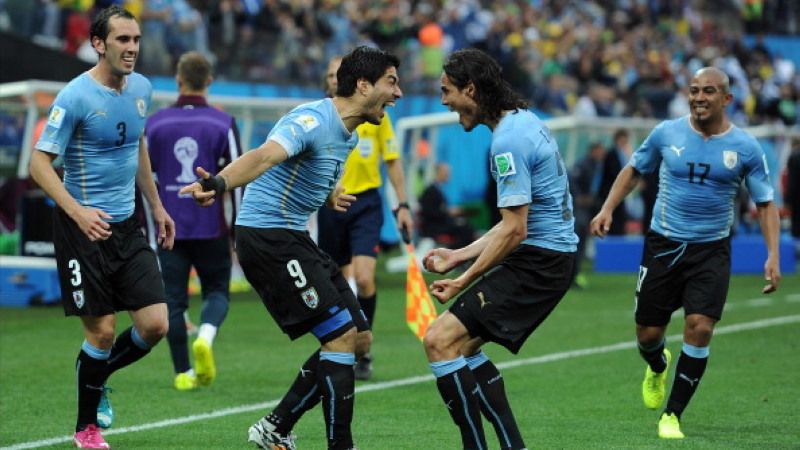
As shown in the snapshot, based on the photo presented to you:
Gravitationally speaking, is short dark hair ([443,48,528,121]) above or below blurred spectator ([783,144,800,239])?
above

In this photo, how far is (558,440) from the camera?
29.7 ft

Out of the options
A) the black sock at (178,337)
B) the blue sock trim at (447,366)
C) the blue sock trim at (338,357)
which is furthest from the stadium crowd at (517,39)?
the blue sock trim at (447,366)

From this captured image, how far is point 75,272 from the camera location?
851 cm

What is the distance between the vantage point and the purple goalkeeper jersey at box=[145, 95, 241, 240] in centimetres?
1141

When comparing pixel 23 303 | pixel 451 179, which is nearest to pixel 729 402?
pixel 23 303

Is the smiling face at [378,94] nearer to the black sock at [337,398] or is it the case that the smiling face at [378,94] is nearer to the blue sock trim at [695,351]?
the black sock at [337,398]

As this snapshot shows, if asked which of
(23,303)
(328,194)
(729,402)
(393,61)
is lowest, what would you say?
(23,303)

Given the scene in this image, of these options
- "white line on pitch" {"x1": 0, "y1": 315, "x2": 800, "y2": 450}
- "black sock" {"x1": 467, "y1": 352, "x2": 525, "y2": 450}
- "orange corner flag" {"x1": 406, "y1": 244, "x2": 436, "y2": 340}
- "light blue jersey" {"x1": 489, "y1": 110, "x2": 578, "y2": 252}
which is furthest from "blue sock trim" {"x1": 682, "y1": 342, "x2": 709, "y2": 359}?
"white line on pitch" {"x1": 0, "y1": 315, "x2": 800, "y2": 450}

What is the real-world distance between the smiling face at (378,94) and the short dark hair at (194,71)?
12.0ft

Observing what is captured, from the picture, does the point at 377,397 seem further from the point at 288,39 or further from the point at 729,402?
the point at 288,39

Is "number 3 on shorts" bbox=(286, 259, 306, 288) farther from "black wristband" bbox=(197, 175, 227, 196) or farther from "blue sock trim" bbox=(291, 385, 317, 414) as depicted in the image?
"black wristband" bbox=(197, 175, 227, 196)

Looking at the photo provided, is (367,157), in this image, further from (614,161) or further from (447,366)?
(614,161)

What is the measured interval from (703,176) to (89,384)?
3.88 meters

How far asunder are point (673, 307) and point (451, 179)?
58.1 ft
